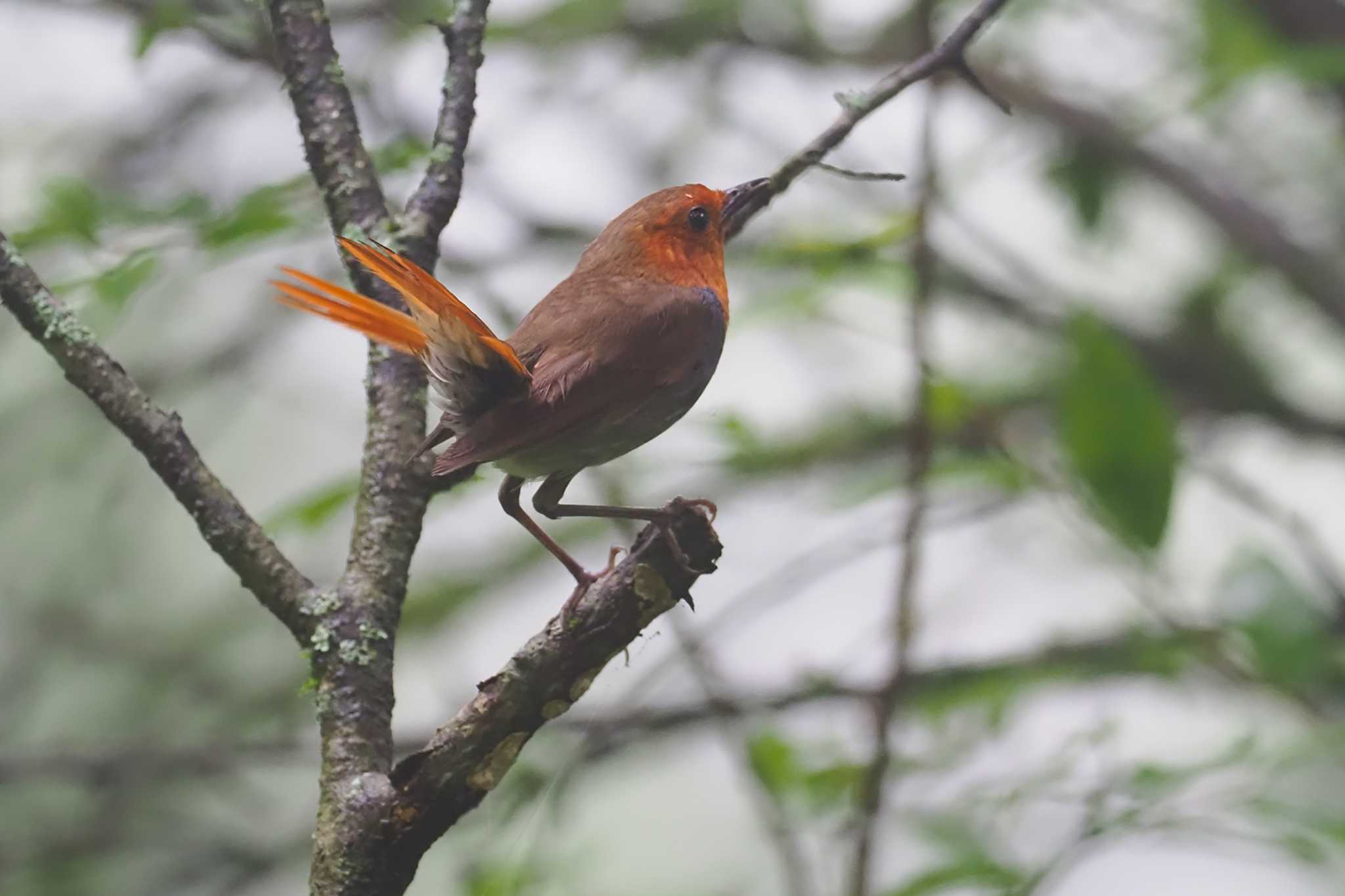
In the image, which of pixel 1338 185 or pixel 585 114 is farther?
pixel 1338 185

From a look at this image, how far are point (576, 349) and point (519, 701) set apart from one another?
2.03 feet

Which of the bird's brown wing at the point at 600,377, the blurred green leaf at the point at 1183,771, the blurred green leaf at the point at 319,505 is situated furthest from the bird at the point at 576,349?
the blurred green leaf at the point at 1183,771

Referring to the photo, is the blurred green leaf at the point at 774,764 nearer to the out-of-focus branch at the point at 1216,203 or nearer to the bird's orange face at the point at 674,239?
the bird's orange face at the point at 674,239

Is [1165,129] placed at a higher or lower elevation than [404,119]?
higher

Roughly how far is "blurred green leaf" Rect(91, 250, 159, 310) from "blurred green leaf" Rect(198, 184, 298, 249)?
10cm

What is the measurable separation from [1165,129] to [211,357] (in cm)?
409

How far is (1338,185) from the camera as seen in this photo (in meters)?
6.09

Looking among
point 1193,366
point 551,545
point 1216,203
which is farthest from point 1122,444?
point 1193,366

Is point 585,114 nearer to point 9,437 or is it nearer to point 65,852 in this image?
point 9,437

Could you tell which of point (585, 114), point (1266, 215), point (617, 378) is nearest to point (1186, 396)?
point (1266, 215)

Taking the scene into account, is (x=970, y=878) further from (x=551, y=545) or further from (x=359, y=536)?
(x=359, y=536)

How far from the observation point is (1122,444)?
8.05 ft

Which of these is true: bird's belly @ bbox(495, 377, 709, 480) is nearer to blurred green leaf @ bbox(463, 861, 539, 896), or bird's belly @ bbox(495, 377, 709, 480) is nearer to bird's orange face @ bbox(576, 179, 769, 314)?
bird's orange face @ bbox(576, 179, 769, 314)

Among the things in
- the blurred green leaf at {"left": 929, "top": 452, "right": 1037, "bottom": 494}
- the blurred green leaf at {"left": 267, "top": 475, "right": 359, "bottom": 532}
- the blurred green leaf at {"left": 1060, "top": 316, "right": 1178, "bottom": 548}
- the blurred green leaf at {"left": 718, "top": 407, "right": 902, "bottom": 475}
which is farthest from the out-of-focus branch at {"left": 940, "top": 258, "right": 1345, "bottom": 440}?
the blurred green leaf at {"left": 267, "top": 475, "right": 359, "bottom": 532}
